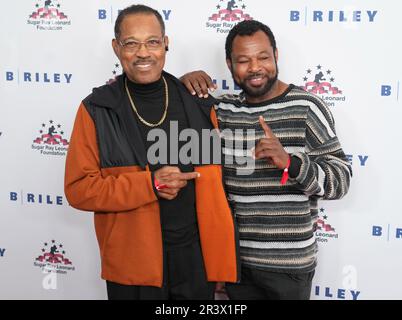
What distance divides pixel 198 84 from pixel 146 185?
372 mm

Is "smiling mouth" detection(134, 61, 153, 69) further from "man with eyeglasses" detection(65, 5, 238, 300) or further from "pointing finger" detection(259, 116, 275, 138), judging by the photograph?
"pointing finger" detection(259, 116, 275, 138)

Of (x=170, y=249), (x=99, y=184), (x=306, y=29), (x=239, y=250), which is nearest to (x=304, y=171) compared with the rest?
(x=239, y=250)

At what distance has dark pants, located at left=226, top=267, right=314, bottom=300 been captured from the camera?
52.2 inches

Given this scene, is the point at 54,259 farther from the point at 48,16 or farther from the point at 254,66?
the point at 254,66

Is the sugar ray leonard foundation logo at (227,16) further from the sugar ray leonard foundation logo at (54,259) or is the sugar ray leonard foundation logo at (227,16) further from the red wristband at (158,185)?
the sugar ray leonard foundation logo at (54,259)

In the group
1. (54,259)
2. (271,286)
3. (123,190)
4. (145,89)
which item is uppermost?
(145,89)

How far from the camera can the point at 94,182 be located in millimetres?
1228

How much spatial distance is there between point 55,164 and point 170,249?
2.91 ft

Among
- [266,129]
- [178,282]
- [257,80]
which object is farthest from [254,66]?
[178,282]

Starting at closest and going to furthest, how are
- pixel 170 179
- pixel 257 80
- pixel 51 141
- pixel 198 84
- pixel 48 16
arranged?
pixel 170 179
pixel 257 80
pixel 198 84
pixel 48 16
pixel 51 141

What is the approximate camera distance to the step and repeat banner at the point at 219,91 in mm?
1604

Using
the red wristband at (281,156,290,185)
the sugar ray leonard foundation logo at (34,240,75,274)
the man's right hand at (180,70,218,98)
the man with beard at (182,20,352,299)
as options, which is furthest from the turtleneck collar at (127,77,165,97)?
the sugar ray leonard foundation logo at (34,240,75,274)

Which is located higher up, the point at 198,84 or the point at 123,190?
the point at 198,84

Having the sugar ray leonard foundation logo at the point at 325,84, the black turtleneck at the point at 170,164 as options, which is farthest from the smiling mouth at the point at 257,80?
the sugar ray leonard foundation logo at the point at 325,84
